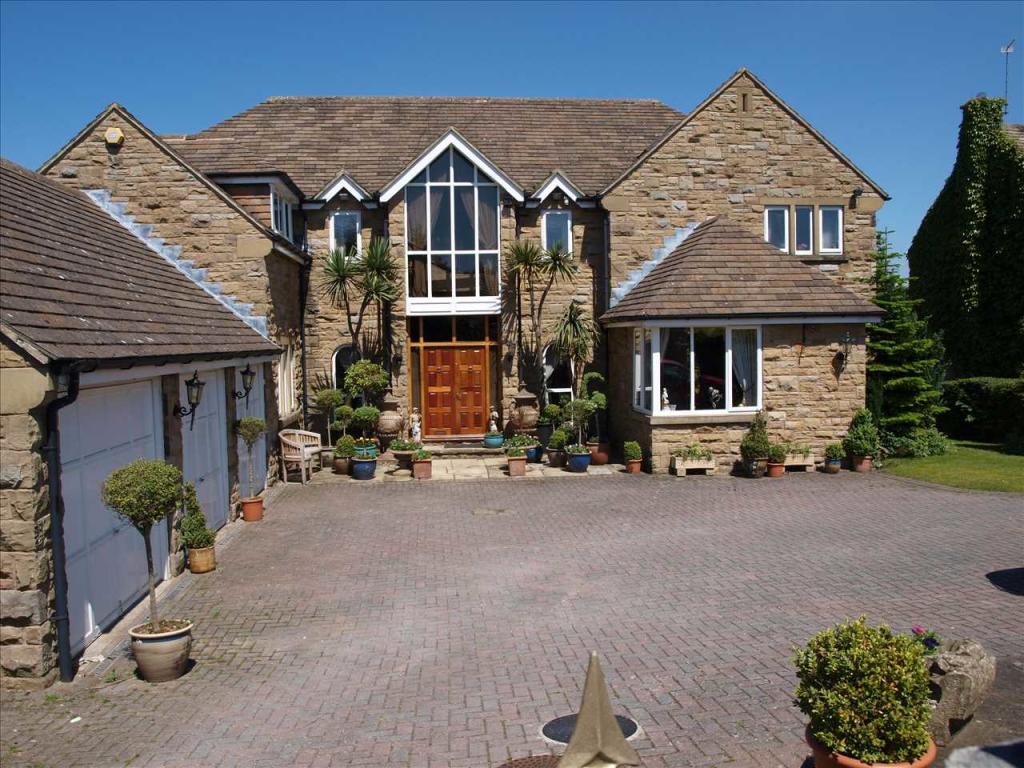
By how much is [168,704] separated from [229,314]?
1061 cm

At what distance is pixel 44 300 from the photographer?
28.7 feet

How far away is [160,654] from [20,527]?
1.71m

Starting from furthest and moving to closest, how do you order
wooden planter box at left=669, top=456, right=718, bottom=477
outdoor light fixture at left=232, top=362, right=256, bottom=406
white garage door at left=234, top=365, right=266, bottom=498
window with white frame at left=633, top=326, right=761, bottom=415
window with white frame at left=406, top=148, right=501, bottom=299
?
window with white frame at left=406, top=148, right=501, bottom=299
window with white frame at left=633, top=326, right=761, bottom=415
wooden planter box at left=669, top=456, right=718, bottom=477
white garage door at left=234, top=365, right=266, bottom=498
outdoor light fixture at left=232, top=362, right=256, bottom=406

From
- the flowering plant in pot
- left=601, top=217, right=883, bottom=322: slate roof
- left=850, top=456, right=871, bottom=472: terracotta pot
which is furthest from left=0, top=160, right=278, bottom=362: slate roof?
left=850, top=456, right=871, bottom=472: terracotta pot

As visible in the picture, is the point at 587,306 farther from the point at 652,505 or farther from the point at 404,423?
the point at 652,505

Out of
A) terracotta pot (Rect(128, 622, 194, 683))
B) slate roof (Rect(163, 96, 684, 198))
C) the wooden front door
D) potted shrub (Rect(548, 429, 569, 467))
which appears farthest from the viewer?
slate roof (Rect(163, 96, 684, 198))

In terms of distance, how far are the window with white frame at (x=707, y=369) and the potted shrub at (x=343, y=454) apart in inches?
269

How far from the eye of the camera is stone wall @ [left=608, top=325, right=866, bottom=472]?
59.2 feet

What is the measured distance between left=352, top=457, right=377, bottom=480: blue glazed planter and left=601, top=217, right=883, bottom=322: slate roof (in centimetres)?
666

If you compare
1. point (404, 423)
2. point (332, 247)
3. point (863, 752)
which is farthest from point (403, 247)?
point (863, 752)

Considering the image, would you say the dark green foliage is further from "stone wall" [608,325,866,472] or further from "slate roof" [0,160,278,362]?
"slate roof" [0,160,278,362]

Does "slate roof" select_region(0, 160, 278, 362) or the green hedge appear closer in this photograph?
"slate roof" select_region(0, 160, 278, 362)

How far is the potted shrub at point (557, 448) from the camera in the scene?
19.3 m

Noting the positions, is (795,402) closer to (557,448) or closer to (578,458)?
(578,458)
